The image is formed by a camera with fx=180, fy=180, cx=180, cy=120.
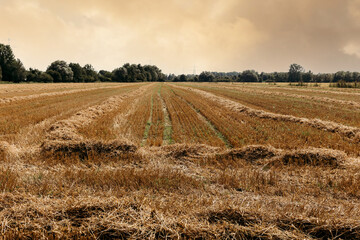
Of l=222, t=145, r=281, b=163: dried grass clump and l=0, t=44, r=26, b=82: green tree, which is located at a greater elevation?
l=0, t=44, r=26, b=82: green tree

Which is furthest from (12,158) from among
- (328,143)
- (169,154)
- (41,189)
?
(328,143)

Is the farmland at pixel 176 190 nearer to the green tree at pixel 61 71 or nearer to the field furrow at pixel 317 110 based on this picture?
the field furrow at pixel 317 110

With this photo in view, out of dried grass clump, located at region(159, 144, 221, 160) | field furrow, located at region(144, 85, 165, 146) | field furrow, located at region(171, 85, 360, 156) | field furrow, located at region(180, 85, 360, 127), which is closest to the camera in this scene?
dried grass clump, located at region(159, 144, 221, 160)

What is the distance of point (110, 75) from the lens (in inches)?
4742

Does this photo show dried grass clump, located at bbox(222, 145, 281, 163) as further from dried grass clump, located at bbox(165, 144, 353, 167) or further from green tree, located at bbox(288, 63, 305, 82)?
green tree, located at bbox(288, 63, 305, 82)

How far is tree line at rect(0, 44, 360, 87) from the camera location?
6812 centimetres

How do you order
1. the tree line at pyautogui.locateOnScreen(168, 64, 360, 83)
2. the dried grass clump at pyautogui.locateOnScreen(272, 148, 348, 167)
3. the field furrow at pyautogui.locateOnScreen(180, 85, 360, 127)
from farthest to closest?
the tree line at pyautogui.locateOnScreen(168, 64, 360, 83)
the field furrow at pyautogui.locateOnScreen(180, 85, 360, 127)
the dried grass clump at pyautogui.locateOnScreen(272, 148, 348, 167)

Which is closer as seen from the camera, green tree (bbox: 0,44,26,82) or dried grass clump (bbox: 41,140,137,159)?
dried grass clump (bbox: 41,140,137,159)

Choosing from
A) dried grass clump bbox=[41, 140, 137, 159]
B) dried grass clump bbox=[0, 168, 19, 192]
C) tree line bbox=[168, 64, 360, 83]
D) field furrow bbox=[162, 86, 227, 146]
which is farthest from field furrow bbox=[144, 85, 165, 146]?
tree line bbox=[168, 64, 360, 83]

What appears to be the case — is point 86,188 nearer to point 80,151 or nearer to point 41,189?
point 41,189

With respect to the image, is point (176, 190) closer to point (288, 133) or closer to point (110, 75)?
point (288, 133)

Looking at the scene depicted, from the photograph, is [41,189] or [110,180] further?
[110,180]

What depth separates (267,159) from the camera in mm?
6070

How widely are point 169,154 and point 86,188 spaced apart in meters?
2.99
